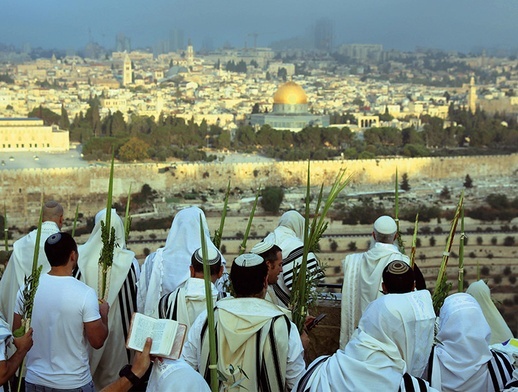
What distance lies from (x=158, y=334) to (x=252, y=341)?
0.92 feet

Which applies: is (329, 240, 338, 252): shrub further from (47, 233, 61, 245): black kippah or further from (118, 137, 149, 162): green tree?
(47, 233, 61, 245): black kippah

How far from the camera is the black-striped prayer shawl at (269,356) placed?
6.23ft

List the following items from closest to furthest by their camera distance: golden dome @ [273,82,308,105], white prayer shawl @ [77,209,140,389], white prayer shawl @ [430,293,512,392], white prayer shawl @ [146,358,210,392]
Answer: white prayer shawl @ [146,358,210,392]
white prayer shawl @ [430,293,512,392]
white prayer shawl @ [77,209,140,389]
golden dome @ [273,82,308,105]

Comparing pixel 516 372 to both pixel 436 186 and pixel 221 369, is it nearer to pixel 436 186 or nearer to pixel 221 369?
pixel 221 369

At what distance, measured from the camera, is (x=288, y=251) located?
277 cm

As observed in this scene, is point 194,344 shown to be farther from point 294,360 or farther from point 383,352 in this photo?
point 383,352

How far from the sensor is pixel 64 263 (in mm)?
2141

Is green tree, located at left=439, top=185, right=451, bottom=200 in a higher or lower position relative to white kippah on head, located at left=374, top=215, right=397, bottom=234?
lower

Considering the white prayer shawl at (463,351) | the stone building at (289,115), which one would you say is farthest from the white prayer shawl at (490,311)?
the stone building at (289,115)

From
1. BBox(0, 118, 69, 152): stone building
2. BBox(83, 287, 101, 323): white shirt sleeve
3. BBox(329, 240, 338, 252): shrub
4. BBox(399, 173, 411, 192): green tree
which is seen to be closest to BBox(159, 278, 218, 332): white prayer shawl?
BBox(83, 287, 101, 323): white shirt sleeve

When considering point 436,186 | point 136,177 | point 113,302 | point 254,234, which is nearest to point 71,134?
point 136,177

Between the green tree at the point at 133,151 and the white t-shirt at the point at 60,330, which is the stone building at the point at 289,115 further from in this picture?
the white t-shirt at the point at 60,330

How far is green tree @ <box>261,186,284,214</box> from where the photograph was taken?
17.1m

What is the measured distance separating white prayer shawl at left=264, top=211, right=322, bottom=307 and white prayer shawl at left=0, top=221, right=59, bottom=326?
2.00 ft
